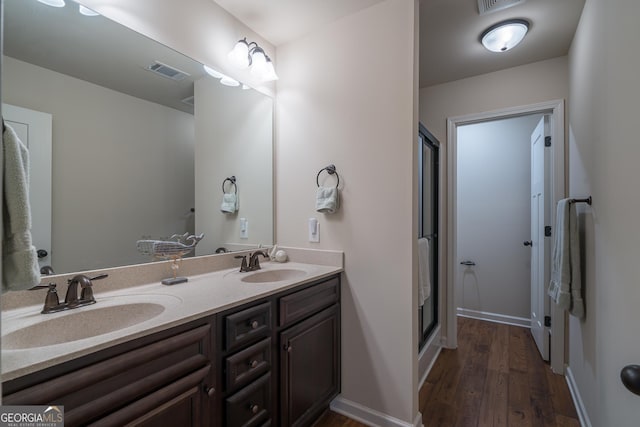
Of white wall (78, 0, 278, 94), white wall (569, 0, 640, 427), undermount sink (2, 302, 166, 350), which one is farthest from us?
white wall (78, 0, 278, 94)

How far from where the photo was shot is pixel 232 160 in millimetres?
2107

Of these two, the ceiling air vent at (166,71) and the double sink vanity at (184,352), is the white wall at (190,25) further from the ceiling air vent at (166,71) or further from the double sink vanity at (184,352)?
the double sink vanity at (184,352)

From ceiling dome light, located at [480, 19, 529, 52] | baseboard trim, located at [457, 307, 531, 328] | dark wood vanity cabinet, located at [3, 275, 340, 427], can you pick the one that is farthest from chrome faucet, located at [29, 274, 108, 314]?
baseboard trim, located at [457, 307, 531, 328]

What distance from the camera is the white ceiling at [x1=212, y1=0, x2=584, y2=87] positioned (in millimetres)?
1837

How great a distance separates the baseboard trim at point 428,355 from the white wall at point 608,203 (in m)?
0.93

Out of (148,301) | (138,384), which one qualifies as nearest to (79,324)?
(148,301)

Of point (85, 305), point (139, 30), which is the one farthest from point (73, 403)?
point (139, 30)

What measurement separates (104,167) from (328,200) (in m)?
1.18

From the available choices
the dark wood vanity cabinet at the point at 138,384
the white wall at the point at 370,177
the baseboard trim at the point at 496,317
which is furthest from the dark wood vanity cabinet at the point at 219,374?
the baseboard trim at the point at 496,317

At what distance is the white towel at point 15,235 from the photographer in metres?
0.73

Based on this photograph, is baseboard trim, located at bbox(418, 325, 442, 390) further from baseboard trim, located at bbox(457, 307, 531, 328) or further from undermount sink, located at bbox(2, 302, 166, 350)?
undermount sink, located at bbox(2, 302, 166, 350)

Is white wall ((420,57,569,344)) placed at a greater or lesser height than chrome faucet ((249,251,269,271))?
greater

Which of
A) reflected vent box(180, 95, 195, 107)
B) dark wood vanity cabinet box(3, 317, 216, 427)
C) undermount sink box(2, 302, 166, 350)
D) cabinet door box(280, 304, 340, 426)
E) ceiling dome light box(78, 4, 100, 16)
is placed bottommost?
cabinet door box(280, 304, 340, 426)

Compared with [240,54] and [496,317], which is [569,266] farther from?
[240,54]
